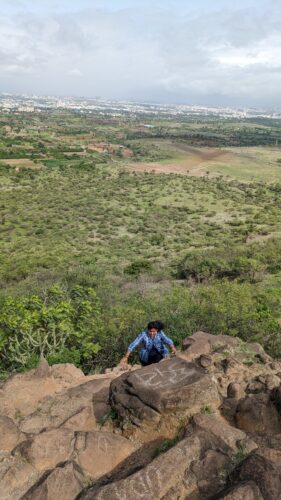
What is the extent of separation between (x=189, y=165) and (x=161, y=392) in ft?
286

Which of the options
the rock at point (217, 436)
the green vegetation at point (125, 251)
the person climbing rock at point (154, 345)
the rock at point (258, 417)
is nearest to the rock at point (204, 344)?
the person climbing rock at point (154, 345)

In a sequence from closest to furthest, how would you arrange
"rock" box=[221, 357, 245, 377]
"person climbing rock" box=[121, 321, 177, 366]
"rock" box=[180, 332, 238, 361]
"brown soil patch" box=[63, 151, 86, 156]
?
"rock" box=[221, 357, 245, 377], "person climbing rock" box=[121, 321, 177, 366], "rock" box=[180, 332, 238, 361], "brown soil patch" box=[63, 151, 86, 156]

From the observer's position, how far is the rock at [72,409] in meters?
9.02

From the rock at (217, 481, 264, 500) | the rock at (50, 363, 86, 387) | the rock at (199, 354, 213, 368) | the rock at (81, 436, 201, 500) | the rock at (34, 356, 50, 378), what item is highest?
the rock at (217, 481, 264, 500)

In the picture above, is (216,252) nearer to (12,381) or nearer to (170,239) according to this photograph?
(170,239)

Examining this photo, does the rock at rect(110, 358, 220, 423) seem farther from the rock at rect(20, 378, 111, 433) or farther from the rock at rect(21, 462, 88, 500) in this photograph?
the rock at rect(21, 462, 88, 500)

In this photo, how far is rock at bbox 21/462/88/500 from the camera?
6.66 metres

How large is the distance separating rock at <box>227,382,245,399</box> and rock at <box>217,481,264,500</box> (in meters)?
3.57

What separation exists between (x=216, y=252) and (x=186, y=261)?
3.07m

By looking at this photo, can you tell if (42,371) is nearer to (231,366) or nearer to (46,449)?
(46,449)

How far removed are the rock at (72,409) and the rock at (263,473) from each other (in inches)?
152

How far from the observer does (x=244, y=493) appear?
5.59m

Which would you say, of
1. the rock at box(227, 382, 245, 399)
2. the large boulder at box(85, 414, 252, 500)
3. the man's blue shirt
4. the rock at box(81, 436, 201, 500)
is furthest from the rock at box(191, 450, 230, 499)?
the man's blue shirt

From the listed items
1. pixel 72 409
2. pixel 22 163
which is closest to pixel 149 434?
pixel 72 409
